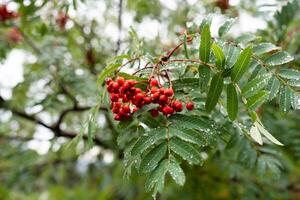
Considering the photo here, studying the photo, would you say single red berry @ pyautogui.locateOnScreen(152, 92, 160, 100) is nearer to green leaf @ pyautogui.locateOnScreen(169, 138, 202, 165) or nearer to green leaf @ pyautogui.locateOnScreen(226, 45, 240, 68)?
green leaf @ pyautogui.locateOnScreen(169, 138, 202, 165)

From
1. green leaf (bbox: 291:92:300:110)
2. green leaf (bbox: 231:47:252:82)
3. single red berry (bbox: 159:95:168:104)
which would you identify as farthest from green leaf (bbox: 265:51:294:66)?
single red berry (bbox: 159:95:168:104)

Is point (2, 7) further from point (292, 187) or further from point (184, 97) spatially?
point (292, 187)

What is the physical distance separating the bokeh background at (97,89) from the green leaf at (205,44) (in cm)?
119

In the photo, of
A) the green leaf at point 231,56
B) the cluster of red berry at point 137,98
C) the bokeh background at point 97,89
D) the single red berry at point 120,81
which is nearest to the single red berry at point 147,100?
the cluster of red berry at point 137,98

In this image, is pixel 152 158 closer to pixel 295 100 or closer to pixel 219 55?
pixel 219 55

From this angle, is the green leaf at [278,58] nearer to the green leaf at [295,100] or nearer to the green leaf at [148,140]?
the green leaf at [295,100]

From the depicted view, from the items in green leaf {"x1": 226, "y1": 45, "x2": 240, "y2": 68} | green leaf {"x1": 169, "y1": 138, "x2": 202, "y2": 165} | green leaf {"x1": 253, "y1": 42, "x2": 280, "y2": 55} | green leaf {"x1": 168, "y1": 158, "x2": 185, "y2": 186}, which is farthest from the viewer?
green leaf {"x1": 253, "y1": 42, "x2": 280, "y2": 55}

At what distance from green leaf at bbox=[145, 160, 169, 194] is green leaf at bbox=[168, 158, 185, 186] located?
2 cm

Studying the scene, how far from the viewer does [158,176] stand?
1416 millimetres

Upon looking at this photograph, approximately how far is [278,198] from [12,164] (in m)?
2.45

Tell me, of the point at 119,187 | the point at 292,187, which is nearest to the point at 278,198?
the point at 292,187

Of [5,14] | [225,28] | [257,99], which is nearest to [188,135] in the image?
[257,99]

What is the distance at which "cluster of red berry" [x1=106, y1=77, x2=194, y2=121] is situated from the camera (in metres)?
1.49

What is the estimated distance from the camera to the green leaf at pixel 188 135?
1.49 m
